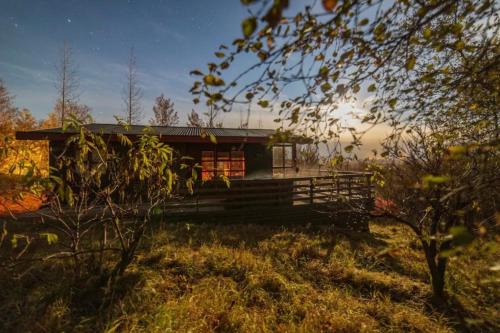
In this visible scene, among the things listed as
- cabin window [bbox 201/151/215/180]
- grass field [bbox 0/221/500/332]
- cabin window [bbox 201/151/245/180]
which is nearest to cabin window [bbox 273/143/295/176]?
cabin window [bbox 201/151/245/180]

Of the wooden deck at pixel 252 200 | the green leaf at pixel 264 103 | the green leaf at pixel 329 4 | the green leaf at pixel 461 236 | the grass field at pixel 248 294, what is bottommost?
the grass field at pixel 248 294

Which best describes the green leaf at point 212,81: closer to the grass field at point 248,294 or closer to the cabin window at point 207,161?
the grass field at point 248,294

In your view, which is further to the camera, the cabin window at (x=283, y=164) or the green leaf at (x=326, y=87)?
the cabin window at (x=283, y=164)

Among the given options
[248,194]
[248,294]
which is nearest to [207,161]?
[248,194]

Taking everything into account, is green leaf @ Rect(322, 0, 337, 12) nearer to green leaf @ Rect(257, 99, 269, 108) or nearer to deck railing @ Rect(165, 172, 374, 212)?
green leaf @ Rect(257, 99, 269, 108)

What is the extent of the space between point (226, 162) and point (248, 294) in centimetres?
1084

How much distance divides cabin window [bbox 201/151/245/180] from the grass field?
307 inches

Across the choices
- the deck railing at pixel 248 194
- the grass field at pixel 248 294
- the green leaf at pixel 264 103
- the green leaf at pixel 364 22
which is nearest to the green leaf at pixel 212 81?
the green leaf at pixel 264 103

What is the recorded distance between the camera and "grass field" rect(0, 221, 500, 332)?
3.57m

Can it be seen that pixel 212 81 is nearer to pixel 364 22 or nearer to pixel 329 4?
pixel 329 4

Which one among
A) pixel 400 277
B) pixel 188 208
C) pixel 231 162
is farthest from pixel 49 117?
pixel 400 277

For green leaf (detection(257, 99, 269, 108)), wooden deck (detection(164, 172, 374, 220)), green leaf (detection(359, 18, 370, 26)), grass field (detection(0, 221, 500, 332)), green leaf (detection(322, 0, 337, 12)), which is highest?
green leaf (detection(359, 18, 370, 26))

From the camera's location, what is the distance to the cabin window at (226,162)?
14570 millimetres

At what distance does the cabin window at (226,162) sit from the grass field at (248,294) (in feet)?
25.6
